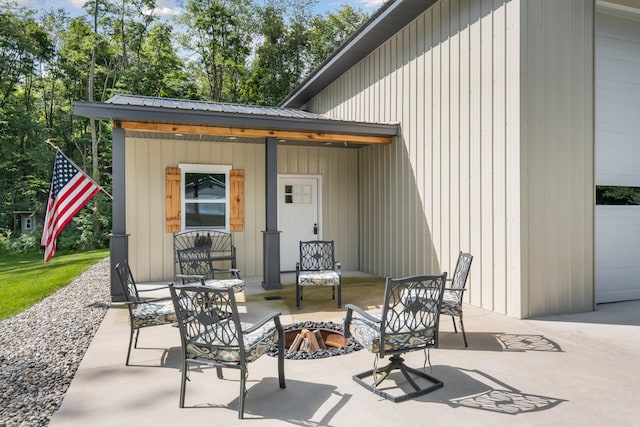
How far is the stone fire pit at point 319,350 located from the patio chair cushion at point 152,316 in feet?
3.14

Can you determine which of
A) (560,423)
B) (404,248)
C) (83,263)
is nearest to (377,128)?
(404,248)

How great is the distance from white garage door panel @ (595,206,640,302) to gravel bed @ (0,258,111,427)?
20.9 ft

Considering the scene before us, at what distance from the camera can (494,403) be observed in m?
2.73

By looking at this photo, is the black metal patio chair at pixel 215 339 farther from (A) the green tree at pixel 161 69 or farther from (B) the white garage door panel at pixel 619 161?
(A) the green tree at pixel 161 69

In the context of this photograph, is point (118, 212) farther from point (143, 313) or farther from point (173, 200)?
point (143, 313)

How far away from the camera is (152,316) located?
3555 millimetres

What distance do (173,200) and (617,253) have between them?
23.4 feet

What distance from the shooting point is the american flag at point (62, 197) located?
18.4 feet

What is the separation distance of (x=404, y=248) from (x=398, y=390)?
419 centimetres

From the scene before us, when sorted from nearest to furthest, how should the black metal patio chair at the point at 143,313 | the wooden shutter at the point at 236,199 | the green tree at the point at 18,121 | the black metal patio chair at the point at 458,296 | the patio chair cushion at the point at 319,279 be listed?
1. the black metal patio chair at the point at 143,313
2. the black metal patio chair at the point at 458,296
3. the patio chair cushion at the point at 319,279
4. the wooden shutter at the point at 236,199
5. the green tree at the point at 18,121

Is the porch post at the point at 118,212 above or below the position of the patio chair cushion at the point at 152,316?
above

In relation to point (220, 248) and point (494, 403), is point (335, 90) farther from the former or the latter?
point (494, 403)

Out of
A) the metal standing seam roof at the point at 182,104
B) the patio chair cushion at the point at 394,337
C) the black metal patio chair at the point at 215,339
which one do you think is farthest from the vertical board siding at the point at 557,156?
the black metal patio chair at the point at 215,339

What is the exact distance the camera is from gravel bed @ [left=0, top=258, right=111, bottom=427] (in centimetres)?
277
